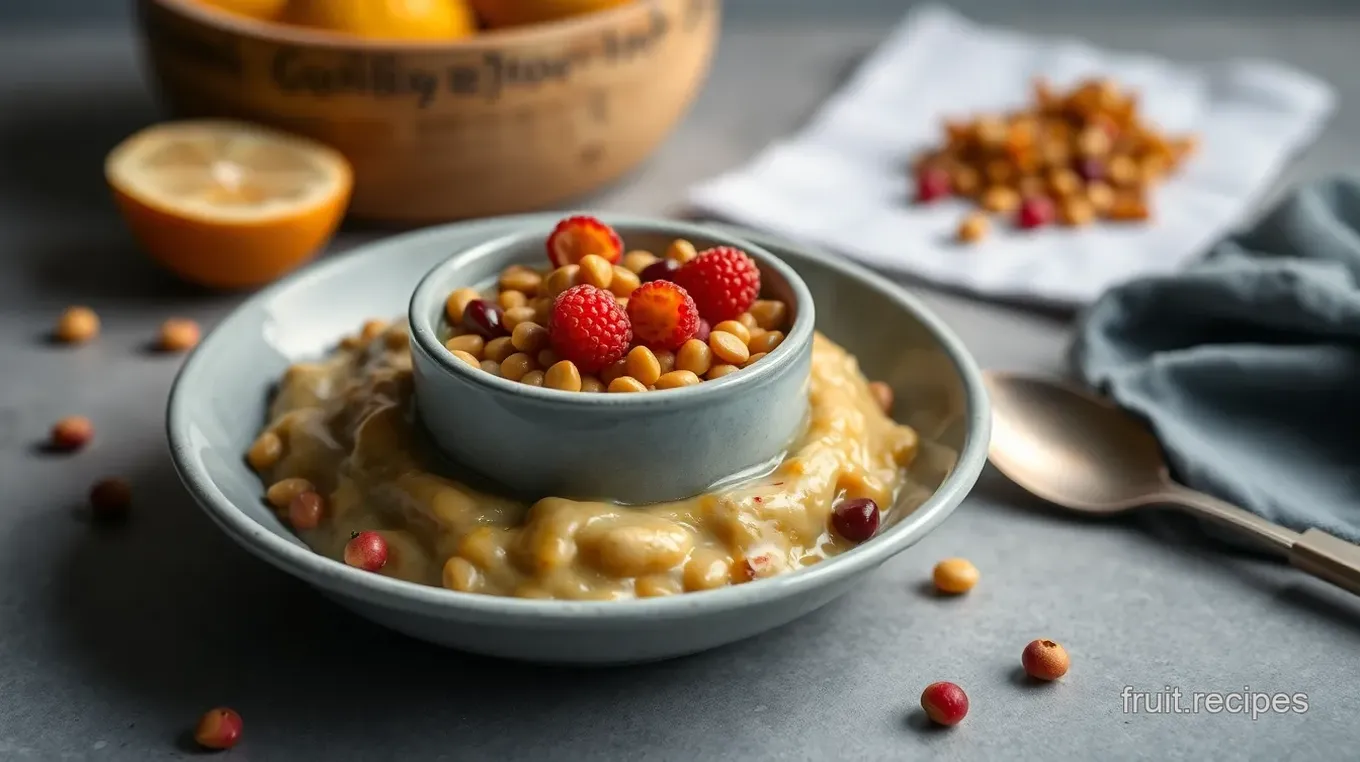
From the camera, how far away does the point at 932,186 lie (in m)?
2.83

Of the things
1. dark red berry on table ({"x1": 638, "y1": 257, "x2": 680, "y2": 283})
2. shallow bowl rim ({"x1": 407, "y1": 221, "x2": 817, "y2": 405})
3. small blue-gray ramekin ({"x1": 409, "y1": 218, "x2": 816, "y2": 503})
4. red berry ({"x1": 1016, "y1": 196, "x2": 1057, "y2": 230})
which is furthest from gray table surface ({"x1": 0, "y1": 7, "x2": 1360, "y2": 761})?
red berry ({"x1": 1016, "y1": 196, "x2": 1057, "y2": 230})

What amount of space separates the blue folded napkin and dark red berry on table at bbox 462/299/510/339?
3.08ft

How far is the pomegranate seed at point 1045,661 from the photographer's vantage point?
162 cm

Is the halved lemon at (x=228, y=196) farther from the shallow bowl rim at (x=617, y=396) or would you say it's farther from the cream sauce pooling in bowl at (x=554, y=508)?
the shallow bowl rim at (x=617, y=396)

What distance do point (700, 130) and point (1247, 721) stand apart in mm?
2004

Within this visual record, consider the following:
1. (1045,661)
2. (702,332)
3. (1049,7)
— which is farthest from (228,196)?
(1049,7)

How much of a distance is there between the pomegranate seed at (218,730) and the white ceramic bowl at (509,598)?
181 millimetres

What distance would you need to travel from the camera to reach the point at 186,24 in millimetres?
2465

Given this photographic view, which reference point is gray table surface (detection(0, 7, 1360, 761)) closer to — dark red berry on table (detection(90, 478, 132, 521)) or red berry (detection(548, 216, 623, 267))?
dark red berry on table (detection(90, 478, 132, 521))

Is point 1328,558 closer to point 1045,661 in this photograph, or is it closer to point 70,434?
point 1045,661

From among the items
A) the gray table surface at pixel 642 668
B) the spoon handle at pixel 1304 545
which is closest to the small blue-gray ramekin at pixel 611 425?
the gray table surface at pixel 642 668

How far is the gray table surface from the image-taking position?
5.02ft

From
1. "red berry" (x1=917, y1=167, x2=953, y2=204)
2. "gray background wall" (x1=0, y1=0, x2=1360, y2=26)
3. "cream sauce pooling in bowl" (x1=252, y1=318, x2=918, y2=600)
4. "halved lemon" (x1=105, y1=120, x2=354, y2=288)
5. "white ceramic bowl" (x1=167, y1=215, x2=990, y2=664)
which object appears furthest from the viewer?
"gray background wall" (x1=0, y1=0, x2=1360, y2=26)

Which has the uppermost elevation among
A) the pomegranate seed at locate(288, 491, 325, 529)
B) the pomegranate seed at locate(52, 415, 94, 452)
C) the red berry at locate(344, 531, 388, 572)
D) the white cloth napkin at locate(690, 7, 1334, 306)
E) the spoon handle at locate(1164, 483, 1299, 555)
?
the red berry at locate(344, 531, 388, 572)
